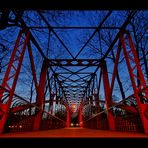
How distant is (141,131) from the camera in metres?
4.55

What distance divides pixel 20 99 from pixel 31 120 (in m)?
2.20

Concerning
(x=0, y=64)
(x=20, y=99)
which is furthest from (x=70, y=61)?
(x=0, y=64)

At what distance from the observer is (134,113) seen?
530 cm
